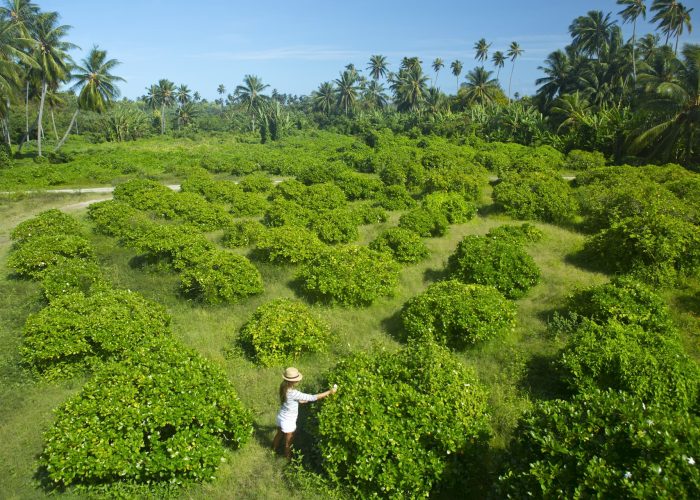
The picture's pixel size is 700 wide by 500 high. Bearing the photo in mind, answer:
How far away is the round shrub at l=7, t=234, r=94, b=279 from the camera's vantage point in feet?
42.5

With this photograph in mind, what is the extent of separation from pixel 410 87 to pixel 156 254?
55990mm

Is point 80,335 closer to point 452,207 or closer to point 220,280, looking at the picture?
point 220,280

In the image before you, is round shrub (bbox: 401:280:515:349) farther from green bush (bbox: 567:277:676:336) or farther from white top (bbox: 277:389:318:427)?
white top (bbox: 277:389:318:427)

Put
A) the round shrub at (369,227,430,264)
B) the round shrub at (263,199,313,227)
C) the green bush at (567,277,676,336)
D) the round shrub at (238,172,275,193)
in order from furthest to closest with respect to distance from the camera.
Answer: the round shrub at (238,172,275,193) < the round shrub at (263,199,313,227) < the round shrub at (369,227,430,264) < the green bush at (567,277,676,336)

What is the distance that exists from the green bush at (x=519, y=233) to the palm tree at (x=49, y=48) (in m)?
37.7

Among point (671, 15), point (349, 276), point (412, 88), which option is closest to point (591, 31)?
point (671, 15)

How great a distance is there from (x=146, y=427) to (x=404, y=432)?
146 inches

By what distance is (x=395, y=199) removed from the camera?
71.0 ft

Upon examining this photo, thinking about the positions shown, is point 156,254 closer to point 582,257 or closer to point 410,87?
point 582,257

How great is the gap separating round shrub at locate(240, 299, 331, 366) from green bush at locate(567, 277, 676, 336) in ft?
19.7

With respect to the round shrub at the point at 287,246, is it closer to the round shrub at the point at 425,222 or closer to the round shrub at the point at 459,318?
the round shrub at the point at 425,222

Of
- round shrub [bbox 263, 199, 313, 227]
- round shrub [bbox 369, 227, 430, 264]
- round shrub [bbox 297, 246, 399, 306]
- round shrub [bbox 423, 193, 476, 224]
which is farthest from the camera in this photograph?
round shrub [bbox 423, 193, 476, 224]

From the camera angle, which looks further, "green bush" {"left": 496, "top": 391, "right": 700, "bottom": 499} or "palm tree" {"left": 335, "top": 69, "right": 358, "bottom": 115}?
"palm tree" {"left": 335, "top": 69, "right": 358, "bottom": 115}

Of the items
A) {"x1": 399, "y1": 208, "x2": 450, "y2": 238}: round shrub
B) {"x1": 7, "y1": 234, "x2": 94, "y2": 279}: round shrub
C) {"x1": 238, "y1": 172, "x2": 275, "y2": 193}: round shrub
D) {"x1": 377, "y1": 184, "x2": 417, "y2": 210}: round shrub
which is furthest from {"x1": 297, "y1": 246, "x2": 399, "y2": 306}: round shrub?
{"x1": 238, "y1": 172, "x2": 275, "y2": 193}: round shrub
